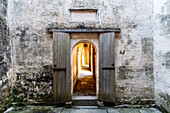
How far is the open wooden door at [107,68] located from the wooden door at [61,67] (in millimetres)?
1377

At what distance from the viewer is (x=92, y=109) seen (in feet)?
11.5

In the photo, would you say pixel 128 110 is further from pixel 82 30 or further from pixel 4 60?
pixel 4 60

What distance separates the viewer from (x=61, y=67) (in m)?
3.61

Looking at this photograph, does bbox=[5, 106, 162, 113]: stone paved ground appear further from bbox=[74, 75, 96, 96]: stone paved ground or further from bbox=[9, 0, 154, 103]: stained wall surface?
bbox=[74, 75, 96, 96]: stone paved ground

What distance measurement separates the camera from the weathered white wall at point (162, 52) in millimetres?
3211

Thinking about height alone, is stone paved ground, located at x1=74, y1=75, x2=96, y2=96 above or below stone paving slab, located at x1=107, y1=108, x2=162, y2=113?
above

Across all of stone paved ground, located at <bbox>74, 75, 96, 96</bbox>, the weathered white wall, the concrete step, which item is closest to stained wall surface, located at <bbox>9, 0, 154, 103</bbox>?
the weathered white wall

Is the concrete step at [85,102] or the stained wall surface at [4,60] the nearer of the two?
the stained wall surface at [4,60]

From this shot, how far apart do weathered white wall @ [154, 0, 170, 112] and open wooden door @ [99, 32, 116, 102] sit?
1.80 metres

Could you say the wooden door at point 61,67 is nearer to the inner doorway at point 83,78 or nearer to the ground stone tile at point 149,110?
the inner doorway at point 83,78

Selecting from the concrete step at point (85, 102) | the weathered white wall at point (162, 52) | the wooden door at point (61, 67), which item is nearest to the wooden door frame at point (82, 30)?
the wooden door at point (61, 67)

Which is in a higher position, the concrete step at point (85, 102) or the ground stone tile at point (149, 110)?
the concrete step at point (85, 102)

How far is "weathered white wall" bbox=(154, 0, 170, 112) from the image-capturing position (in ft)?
10.5

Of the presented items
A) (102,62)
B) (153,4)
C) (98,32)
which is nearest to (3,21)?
(98,32)
